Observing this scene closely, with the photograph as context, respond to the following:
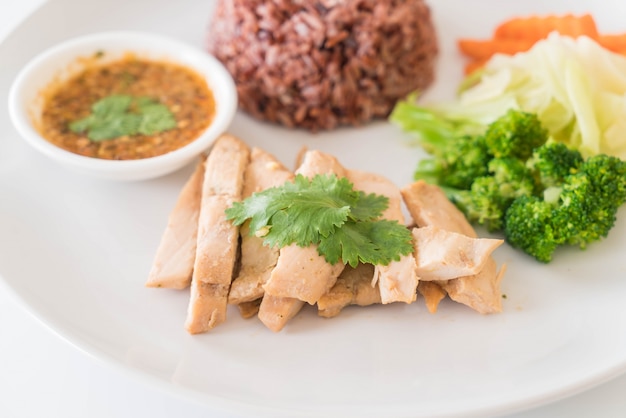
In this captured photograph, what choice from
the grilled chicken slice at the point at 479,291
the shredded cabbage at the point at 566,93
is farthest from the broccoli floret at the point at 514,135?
the grilled chicken slice at the point at 479,291

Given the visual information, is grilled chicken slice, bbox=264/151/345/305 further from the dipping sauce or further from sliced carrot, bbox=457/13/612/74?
sliced carrot, bbox=457/13/612/74

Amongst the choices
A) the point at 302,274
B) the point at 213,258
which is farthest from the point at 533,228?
the point at 213,258

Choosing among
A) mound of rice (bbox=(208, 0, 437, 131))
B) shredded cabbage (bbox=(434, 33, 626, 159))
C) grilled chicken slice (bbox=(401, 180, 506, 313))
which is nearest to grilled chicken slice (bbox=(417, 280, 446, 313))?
grilled chicken slice (bbox=(401, 180, 506, 313))

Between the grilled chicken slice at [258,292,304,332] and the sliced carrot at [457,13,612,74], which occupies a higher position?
the sliced carrot at [457,13,612,74]

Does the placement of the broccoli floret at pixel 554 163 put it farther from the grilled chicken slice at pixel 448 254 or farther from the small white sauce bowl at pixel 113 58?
the small white sauce bowl at pixel 113 58

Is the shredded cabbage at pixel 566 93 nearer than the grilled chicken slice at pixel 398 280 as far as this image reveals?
No

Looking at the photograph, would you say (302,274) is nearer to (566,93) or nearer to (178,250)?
(178,250)
